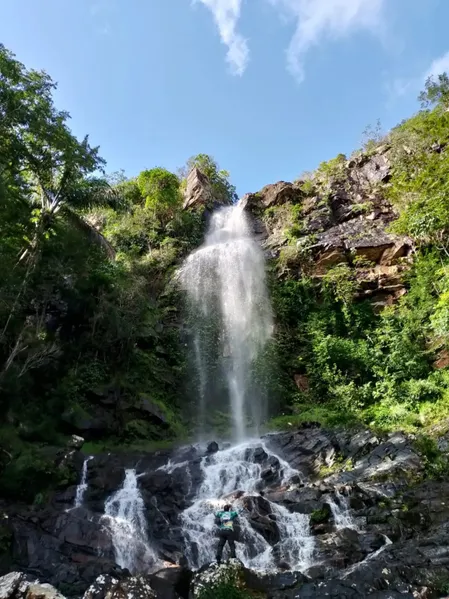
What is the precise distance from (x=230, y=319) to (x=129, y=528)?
1280cm

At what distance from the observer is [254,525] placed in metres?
9.17

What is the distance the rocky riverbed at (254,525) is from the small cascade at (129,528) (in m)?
0.02

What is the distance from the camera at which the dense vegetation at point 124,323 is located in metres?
12.6

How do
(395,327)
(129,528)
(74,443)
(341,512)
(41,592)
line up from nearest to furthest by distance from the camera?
1. (41,592)
2. (129,528)
3. (341,512)
4. (74,443)
5. (395,327)

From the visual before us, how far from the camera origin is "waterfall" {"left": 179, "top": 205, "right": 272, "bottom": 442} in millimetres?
17844

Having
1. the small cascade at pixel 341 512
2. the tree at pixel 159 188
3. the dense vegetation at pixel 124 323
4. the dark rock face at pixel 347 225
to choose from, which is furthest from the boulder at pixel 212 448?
the tree at pixel 159 188

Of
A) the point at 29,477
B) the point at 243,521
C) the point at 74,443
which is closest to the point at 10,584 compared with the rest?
the point at 29,477

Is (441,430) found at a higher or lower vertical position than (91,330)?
lower

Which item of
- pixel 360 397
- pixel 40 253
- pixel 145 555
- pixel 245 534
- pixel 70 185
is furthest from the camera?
pixel 360 397

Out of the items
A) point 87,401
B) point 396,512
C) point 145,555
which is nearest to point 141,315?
point 87,401

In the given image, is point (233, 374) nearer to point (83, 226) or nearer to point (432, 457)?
point (83, 226)

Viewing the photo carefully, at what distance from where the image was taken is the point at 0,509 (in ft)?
28.8

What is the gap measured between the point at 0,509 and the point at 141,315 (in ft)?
33.0

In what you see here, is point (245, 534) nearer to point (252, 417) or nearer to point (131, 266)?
point (252, 417)
